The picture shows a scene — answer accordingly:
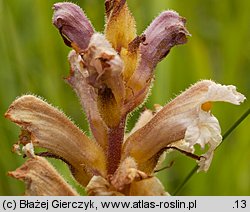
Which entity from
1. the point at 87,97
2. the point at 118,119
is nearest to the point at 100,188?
the point at 118,119

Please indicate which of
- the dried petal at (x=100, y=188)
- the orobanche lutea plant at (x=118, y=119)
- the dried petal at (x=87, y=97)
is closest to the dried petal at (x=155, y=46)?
the orobanche lutea plant at (x=118, y=119)

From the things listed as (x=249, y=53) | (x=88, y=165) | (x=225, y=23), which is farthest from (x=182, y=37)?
(x=249, y=53)

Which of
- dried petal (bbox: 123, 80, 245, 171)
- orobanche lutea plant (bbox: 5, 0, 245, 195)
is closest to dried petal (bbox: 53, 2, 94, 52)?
orobanche lutea plant (bbox: 5, 0, 245, 195)

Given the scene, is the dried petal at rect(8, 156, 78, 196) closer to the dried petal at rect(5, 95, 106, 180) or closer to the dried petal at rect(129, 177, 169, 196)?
the dried petal at rect(5, 95, 106, 180)

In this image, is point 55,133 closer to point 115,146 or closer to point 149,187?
point 115,146

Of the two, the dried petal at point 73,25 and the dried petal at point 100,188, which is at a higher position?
the dried petal at point 73,25

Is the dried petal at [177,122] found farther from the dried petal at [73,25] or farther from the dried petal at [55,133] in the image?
the dried petal at [73,25]

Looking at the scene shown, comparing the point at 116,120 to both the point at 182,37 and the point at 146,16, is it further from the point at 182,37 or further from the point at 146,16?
the point at 146,16
